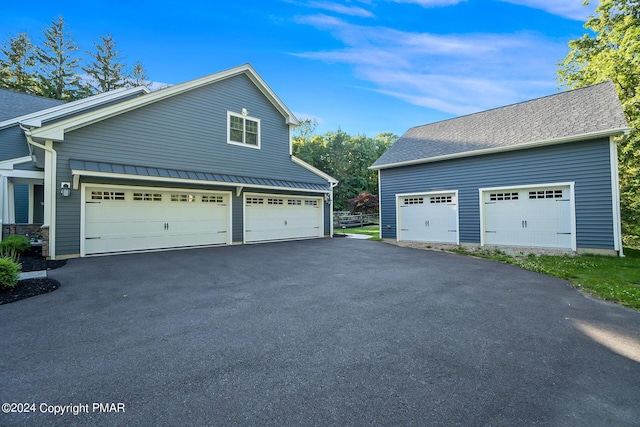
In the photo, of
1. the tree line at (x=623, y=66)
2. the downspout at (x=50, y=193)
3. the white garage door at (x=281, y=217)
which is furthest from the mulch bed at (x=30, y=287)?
the tree line at (x=623, y=66)

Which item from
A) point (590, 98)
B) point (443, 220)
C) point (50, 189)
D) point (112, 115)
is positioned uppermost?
point (590, 98)

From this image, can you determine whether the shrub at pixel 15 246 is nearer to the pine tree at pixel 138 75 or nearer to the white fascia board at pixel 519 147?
the white fascia board at pixel 519 147

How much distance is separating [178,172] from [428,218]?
10178 millimetres

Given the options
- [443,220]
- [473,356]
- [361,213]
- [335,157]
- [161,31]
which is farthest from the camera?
[335,157]

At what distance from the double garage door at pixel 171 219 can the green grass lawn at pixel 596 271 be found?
330 inches

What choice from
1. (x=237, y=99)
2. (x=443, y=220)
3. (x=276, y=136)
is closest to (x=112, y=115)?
(x=237, y=99)

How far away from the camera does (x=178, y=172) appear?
9961 millimetres

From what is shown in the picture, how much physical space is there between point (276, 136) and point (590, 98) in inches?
489

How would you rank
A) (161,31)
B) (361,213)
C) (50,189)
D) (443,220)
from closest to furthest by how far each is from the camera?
(50,189)
(443,220)
(161,31)
(361,213)

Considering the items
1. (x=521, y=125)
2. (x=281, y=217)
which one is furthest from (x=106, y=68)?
(x=521, y=125)

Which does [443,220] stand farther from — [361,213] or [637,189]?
[361,213]

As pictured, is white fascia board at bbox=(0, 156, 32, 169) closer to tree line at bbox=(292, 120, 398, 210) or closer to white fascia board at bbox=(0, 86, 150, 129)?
white fascia board at bbox=(0, 86, 150, 129)

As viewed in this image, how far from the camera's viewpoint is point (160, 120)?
1002 centimetres

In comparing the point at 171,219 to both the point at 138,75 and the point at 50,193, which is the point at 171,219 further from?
the point at 138,75
